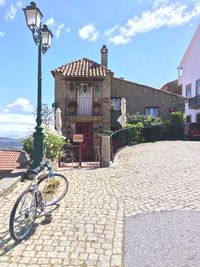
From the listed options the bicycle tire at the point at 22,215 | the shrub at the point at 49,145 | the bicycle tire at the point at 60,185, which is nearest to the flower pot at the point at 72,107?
the shrub at the point at 49,145

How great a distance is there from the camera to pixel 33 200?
4.43 meters

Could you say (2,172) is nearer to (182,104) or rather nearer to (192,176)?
(192,176)

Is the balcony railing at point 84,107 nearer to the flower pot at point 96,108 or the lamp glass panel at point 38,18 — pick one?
the flower pot at point 96,108

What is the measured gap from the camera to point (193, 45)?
29.9 metres

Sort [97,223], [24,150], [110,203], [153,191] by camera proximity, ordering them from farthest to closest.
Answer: [24,150] < [153,191] < [110,203] < [97,223]

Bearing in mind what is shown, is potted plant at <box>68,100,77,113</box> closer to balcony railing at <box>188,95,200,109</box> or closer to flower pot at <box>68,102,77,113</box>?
flower pot at <box>68,102,77,113</box>

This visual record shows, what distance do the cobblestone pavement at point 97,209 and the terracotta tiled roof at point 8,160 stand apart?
3.32 m

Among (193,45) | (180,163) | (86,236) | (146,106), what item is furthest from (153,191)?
(193,45)

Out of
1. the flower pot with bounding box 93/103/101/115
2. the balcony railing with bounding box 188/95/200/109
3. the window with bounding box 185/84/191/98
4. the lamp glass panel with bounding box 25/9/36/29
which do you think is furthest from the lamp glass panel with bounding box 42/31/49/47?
the window with bounding box 185/84/191/98

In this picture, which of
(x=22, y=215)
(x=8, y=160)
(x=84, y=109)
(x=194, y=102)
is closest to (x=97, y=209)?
(x=22, y=215)

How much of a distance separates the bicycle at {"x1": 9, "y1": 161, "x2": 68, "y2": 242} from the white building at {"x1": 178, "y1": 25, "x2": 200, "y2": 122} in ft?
77.1

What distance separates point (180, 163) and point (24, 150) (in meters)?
5.62

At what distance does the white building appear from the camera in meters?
27.7

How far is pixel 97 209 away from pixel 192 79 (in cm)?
2666
